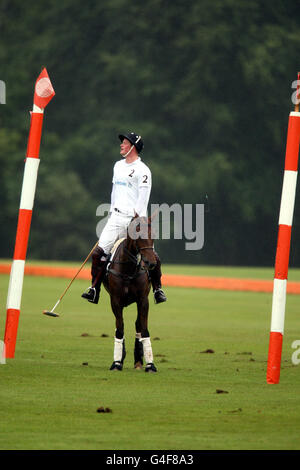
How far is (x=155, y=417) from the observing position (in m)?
8.12

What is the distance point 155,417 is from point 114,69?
4374 centimetres

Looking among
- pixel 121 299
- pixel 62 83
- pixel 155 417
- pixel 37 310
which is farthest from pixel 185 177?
pixel 155 417

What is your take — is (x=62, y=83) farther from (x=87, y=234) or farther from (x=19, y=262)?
(x=19, y=262)

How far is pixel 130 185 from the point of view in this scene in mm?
11391

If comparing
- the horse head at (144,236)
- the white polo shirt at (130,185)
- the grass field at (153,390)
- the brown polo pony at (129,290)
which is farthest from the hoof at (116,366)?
the white polo shirt at (130,185)

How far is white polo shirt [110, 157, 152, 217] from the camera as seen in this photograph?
36.8ft

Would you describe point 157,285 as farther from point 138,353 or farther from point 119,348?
A: point 119,348

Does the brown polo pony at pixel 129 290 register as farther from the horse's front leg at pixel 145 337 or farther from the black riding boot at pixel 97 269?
the black riding boot at pixel 97 269

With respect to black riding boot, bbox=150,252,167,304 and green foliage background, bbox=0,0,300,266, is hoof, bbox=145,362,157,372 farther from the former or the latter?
green foliage background, bbox=0,0,300,266

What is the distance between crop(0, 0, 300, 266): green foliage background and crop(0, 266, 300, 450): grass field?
97.5 ft

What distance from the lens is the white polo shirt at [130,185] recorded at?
11203 mm

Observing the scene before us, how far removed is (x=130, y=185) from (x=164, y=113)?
39873 mm

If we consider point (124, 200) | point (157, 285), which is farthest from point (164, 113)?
point (124, 200)
